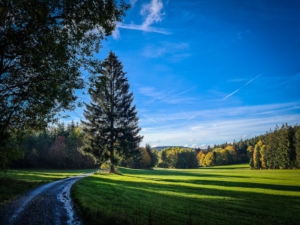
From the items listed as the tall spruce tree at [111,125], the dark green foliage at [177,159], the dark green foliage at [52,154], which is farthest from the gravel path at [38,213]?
the dark green foliage at [177,159]

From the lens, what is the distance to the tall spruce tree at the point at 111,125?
36.9 m

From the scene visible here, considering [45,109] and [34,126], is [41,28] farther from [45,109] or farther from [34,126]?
[34,126]

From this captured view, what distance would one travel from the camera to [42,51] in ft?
27.5

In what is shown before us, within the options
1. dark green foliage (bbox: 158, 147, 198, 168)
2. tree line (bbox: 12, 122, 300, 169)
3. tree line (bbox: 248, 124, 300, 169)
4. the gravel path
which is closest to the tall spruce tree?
tree line (bbox: 12, 122, 300, 169)

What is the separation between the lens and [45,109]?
10188 mm

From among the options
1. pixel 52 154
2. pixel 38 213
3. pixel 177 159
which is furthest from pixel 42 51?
pixel 177 159

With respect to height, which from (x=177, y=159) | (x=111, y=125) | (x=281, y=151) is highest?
(x=111, y=125)

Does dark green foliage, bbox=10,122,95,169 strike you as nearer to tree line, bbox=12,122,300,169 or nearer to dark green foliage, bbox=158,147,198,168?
tree line, bbox=12,122,300,169

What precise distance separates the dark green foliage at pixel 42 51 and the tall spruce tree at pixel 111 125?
25438mm

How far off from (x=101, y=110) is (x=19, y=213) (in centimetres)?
2806

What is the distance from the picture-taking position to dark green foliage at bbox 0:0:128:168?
794cm

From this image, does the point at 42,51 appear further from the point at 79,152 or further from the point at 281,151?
the point at 281,151

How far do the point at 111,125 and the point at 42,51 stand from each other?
3003 cm

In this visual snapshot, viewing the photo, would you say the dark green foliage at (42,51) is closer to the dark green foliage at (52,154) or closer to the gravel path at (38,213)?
the gravel path at (38,213)
